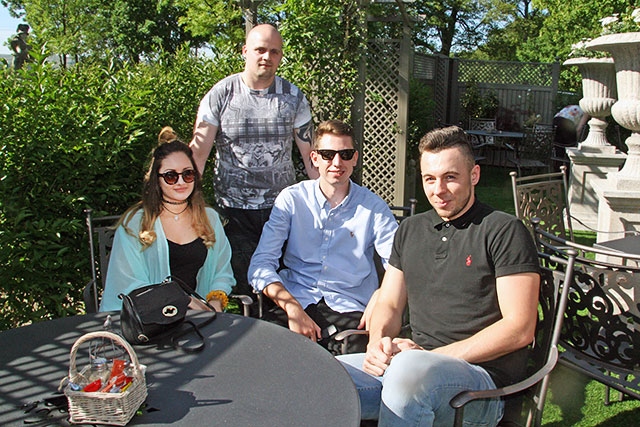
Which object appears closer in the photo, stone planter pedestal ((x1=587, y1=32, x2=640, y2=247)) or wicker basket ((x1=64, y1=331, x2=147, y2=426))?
wicker basket ((x1=64, y1=331, x2=147, y2=426))

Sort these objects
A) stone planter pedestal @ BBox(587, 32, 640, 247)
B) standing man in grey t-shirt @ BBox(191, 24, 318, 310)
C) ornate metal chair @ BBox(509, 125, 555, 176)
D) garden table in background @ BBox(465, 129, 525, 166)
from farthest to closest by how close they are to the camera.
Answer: garden table in background @ BBox(465, 129, 525, 166) → ornate metal chair @ BBox(509, 125, 555, 176) → stone planter pedestal @ BBox(587, 32, 640, 247) → standing man in grey t-shirt @ BBox(191, 24, 318, 310)

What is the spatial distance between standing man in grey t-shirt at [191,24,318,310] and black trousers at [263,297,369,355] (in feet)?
1.73

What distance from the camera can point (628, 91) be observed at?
4.87 metres

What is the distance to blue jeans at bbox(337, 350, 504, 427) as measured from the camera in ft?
5.94

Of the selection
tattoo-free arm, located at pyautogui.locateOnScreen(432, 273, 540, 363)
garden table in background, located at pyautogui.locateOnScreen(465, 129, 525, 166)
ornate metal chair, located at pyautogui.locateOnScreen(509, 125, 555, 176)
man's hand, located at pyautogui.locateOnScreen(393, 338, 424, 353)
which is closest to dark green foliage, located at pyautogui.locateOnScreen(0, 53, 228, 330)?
man's hand, located at pyautogui.locateOnScreen(393, 338, 424, 353)

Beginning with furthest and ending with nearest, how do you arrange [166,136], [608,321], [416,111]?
[416,111]
[166,136]
[608,321]

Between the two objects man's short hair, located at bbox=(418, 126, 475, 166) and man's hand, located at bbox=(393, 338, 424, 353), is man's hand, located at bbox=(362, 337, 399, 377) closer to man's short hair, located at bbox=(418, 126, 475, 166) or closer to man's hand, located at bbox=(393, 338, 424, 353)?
man's hand, located at bbox=(393, 338, 424, 353)

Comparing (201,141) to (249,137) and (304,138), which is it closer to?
(249,137)

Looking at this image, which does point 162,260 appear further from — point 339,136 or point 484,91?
point 484,91

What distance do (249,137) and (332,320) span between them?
1232mm

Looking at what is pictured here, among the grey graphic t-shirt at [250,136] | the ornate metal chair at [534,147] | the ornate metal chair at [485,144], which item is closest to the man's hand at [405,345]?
the grey graphic t-shirt at [250,136]

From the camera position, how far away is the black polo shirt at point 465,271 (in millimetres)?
1985

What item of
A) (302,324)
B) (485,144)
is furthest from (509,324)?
(485,144)

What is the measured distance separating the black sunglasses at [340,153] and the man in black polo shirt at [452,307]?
0.54 m
